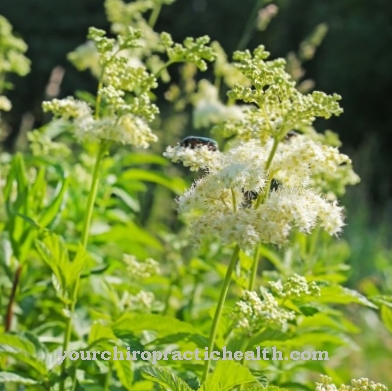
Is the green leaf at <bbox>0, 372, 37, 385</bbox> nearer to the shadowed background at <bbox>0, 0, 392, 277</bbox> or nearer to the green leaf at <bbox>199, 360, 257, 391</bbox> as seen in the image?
the green leaf at <bbox>199, 360, 257, 391</bbox>

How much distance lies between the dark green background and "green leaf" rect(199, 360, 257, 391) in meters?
16.0

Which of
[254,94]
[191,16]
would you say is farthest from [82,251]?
[191,16]

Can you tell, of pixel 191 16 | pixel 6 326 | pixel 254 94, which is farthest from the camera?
Answer: pixel 191 16

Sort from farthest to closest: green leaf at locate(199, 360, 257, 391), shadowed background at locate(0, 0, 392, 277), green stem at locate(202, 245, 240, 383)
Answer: shadowed background at locate(0, 0, 392, 277), green stem at locate(202, 245, 240, 383), green leaf at locate(199, 360, 257, 391)

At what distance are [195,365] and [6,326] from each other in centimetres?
70

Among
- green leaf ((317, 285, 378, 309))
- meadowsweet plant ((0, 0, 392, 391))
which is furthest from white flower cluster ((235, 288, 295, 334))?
green leaf ((317, 285, 378, 309))

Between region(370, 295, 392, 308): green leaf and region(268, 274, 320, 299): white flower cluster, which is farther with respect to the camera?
region(370, 295, 392, 308): green leaf

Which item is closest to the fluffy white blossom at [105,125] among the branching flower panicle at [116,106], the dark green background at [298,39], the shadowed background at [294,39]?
the branching flower panicle at [116,106]

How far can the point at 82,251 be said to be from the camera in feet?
6.21

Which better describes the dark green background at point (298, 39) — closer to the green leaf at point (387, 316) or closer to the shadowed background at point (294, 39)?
the shadowed background at point (294, 39)

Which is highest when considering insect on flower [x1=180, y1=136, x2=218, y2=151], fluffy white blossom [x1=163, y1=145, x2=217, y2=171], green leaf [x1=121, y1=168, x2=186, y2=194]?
green leaf [x1=121, y1=168, x2=186, y2=194]

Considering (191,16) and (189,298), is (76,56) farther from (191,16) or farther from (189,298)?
(191,16)

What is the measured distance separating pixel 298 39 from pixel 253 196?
20132mm

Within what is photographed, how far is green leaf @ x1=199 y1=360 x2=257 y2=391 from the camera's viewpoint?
1.49m
